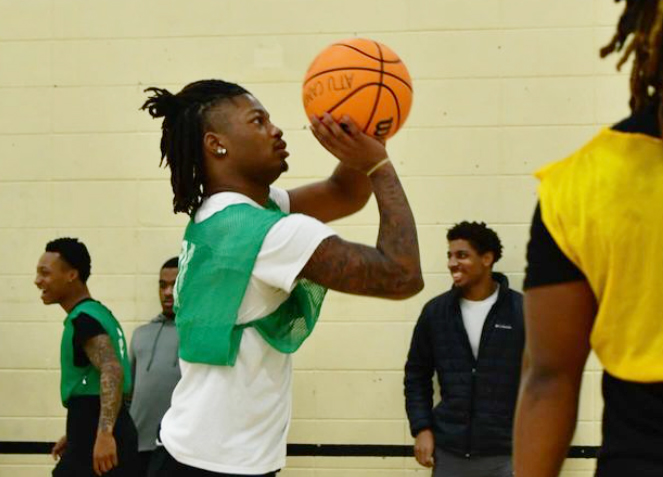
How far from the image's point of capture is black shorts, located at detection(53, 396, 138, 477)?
5742 millimetres

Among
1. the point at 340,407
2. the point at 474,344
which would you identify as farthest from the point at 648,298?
the point at 340,407

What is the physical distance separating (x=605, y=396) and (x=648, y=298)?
0.19m

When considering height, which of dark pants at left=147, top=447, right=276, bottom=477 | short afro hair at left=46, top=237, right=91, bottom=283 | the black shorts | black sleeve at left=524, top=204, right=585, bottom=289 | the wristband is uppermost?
the wristband

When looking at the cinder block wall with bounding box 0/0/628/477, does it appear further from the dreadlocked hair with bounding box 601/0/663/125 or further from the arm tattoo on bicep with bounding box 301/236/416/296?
the dreadlocked hair with bounding box 601/0/663/125

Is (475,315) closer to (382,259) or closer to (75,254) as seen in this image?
(75,254)

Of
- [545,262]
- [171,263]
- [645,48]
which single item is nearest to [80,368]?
[171,263]

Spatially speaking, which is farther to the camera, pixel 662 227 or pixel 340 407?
pixel 340 407

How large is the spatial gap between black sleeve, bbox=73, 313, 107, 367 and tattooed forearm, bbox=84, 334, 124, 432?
0.10ft

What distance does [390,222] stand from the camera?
122 inches

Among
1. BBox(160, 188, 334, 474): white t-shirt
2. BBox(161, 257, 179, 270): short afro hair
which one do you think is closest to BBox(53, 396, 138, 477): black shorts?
BBox(161, 257, 179, 270): short afro hair

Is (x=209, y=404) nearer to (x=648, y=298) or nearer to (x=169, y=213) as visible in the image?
(x=648, y=298)

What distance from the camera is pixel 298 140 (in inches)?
263

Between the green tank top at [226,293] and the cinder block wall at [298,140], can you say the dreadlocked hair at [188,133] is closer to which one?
the green tank top at [226,293]

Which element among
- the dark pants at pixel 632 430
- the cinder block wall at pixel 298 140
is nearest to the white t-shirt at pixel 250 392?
the dark pants at pixel 632 430
